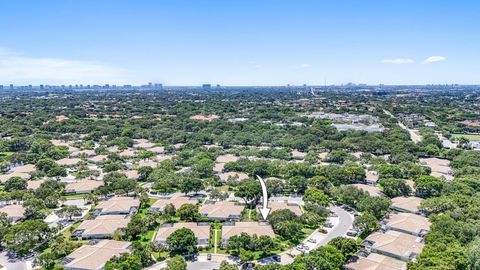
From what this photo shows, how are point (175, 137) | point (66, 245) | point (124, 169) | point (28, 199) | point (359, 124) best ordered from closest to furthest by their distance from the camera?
point (66, 245) < point (28, 199) < point (124, 169) < point (175, 137) < point (359, 124)

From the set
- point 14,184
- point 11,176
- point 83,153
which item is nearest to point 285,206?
point 14,184

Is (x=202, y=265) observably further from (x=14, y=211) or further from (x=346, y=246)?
(x=14, y=211)

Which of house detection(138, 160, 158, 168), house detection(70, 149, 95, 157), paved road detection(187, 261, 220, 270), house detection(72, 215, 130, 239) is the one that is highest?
house detection(70, 149, 95, 157)

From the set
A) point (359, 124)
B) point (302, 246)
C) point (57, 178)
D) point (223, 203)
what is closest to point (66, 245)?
point (223, 203)

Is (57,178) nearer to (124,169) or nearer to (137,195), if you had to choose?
(124,169)

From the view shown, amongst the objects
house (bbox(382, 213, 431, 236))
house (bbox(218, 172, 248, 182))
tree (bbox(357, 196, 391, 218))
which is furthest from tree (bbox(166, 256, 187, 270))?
house (bbox(218, 172, 248, 182))

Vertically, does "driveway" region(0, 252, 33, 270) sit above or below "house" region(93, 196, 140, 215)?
below

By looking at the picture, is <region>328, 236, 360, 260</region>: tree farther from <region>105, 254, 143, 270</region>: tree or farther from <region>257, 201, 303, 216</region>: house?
<region>105, 254, 143, 270</region>: tree
